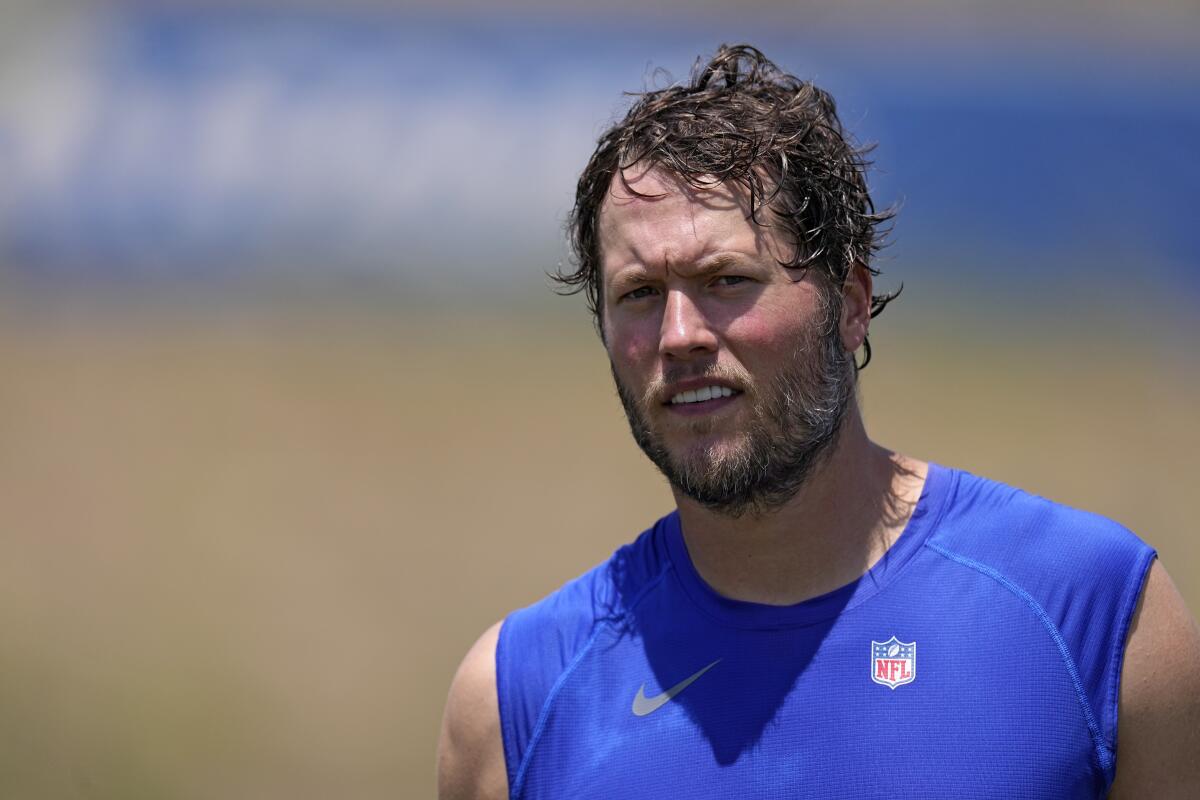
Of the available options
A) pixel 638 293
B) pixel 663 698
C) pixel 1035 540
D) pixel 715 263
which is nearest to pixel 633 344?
pixel 638 293

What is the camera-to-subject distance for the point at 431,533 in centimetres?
979

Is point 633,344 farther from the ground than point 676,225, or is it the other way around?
point 676,225

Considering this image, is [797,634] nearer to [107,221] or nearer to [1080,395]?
[1080,395]

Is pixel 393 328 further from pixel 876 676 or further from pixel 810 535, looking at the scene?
pixel 876 676

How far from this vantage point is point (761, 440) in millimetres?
2676

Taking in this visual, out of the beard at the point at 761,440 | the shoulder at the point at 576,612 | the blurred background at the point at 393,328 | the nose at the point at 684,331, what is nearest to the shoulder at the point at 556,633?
the shoulder at the point at 576,612

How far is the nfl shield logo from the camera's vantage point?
2529mm

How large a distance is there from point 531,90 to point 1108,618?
12082 mm

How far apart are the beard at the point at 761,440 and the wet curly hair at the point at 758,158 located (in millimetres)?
238

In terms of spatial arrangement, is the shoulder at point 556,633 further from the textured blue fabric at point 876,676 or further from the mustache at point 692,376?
the mustache at point 692,376

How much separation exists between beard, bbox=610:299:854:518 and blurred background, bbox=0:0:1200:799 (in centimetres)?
511

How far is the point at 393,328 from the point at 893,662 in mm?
9786

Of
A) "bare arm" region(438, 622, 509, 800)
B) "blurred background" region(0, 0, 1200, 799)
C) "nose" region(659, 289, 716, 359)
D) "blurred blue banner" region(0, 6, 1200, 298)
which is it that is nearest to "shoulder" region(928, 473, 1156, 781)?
"nose" region(659, 289, 716, 359)

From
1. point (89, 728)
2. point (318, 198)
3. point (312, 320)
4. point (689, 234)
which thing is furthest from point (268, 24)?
point (689, 234)
